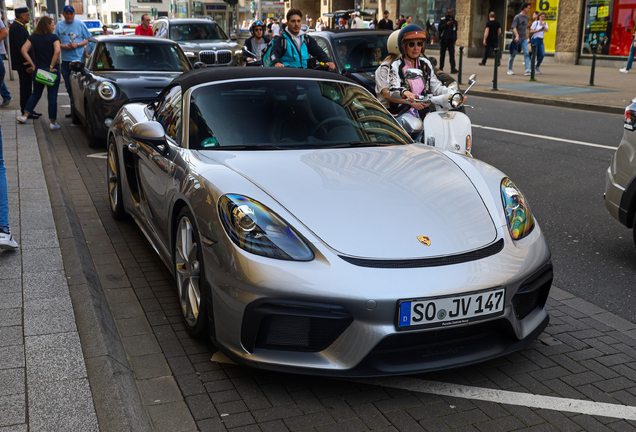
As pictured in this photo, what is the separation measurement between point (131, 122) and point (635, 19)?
21.3m

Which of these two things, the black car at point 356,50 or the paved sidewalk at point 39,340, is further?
the black car at point 356,50

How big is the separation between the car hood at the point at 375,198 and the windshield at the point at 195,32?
14.8m

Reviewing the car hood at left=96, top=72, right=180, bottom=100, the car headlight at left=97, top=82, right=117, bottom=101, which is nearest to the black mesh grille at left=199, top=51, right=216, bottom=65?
the car hood at left=96, top=72, right=180, bottom=100

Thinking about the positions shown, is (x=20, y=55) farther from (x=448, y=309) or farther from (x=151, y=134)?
(x=448, y=309)

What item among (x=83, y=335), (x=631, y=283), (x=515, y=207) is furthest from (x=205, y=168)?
(x=631, y=283)

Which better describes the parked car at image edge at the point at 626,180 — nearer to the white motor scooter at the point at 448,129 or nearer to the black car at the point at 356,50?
the white motor scooter at the point at 448,129

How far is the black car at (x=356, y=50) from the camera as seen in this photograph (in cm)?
1083

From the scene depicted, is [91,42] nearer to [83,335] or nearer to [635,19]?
[83,335]

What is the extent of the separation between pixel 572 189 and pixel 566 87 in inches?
421

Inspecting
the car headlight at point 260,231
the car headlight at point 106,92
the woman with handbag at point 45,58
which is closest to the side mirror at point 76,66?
the woman with handbag at point 45,58

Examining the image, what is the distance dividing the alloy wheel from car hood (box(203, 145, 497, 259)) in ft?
1.43

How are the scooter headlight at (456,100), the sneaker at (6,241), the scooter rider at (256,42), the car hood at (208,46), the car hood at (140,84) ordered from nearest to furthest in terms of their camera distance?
the sneaker at (6,241) < the scooter headlight at (456,100) < the car hood at (140,84) < the scooter rider at (256,42) < the car hood at (208,46)

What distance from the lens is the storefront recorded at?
22.6 metres

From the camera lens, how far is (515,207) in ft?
12.0
